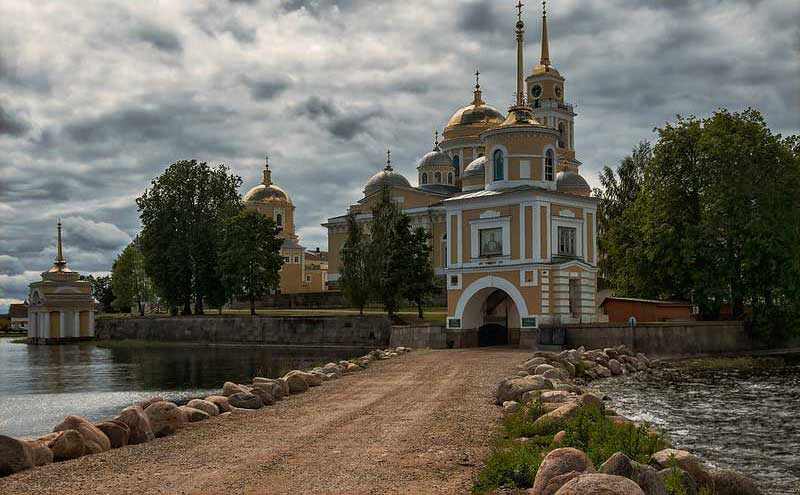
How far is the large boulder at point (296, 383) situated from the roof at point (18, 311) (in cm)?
12883

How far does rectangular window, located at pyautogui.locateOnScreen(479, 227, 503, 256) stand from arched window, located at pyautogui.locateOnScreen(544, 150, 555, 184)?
482 centimetres

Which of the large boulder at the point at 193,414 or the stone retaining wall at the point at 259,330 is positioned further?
the stone retaining wall at the point at 259,330

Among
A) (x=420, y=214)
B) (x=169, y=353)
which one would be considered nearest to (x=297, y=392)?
(x=169, y=353)

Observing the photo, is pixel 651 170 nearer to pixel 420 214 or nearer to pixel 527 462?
pixel 420 214

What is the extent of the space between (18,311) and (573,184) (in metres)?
101

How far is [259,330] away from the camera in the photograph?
210 ft

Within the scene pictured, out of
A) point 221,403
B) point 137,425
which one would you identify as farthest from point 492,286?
point 137,425

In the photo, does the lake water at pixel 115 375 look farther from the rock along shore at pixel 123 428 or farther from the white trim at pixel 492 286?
the white trim at pixel 492 286

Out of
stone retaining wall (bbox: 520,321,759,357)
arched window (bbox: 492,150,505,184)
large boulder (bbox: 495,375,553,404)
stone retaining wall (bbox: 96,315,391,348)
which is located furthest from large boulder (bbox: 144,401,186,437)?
→ stone retaining wall (bbox: 96,315,391,348)

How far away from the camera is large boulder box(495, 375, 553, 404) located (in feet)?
63.1

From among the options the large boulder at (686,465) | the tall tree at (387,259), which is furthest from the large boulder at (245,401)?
the tall tree at (387,259)

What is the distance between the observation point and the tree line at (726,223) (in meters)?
44.2

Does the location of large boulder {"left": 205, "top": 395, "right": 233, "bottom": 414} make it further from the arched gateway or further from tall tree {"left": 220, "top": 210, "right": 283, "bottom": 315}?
tall tree {"left": 220, "top": 210, "right": 283, "bottom": 315}

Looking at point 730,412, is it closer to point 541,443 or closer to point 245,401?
point 541,443
